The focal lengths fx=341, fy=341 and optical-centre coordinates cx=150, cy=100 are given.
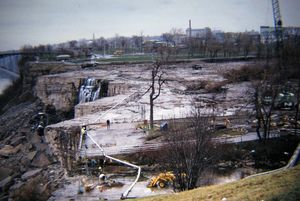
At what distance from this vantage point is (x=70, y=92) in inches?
1533

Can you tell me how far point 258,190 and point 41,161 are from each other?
13.4 m

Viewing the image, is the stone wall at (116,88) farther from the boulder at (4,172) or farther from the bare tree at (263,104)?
the boulder at (4,172)

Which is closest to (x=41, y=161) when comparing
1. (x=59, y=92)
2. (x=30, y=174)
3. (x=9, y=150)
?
(x=30, y=174)

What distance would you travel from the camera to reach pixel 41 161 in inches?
739

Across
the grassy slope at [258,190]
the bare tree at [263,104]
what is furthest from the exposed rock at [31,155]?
the bare tree at [263,104]

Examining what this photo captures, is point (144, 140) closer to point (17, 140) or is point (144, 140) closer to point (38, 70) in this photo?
point (17, 140)

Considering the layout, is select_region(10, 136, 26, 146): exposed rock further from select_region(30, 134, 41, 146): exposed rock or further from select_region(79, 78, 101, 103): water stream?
select_region(79, 78, 101, 103): water stream

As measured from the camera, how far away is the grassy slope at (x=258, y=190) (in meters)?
8.00

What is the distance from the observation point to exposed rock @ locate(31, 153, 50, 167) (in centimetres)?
1836

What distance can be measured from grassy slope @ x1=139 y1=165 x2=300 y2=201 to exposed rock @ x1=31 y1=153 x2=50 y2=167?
32.6 ft

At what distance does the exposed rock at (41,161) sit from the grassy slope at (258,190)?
993 centimetres

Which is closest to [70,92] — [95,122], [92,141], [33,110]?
[33,110]

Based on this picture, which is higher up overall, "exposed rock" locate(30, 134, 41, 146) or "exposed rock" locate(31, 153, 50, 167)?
"exposed rock" locate(31, 153, 50, 167)

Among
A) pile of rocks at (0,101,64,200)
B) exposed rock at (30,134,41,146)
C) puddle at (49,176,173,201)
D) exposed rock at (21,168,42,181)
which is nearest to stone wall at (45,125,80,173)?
pile of rocks at (0,101,64,200)
